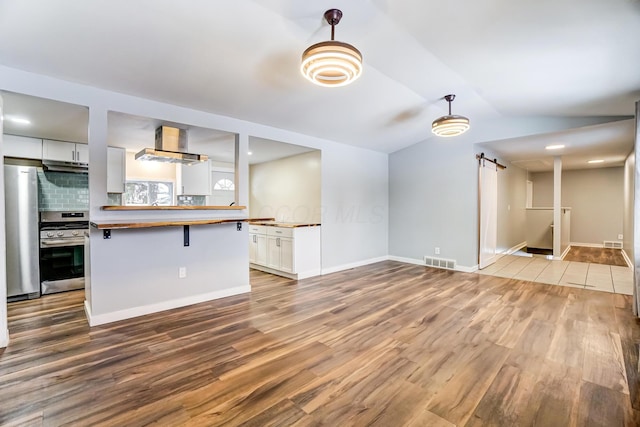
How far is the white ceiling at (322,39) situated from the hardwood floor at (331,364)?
2486mm

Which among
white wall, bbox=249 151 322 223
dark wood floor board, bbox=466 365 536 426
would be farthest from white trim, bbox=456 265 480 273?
dark wood floor board, bbox=466 365 536 426

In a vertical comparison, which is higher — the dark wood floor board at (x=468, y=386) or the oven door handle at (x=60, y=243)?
the oven door handle at (x=60, y=243)

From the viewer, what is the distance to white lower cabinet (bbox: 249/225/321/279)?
15.7 feet

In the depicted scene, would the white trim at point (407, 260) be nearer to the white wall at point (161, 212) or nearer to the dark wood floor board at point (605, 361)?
Result: the white wall at point (161, 212)

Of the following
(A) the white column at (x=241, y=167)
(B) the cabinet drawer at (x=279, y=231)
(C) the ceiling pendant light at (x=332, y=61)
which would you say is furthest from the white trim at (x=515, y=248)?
(C) the ceiling pendant light at (x=332, y=61)

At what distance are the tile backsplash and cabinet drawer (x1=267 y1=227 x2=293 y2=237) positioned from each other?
2.96 meters

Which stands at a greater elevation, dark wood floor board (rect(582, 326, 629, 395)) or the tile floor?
the tile floor

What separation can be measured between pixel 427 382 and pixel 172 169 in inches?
236

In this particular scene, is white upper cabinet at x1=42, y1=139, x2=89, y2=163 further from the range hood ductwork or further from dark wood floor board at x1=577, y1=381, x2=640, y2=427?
dark wood floor board at x1=577, y1=381, x2=640, y2=427

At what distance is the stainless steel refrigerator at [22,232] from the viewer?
Answer: 11.9ft

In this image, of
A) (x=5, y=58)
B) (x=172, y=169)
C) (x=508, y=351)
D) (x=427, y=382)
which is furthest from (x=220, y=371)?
(x=172, y=169)

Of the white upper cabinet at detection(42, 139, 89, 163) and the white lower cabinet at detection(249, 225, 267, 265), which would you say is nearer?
the white upper cabinet at detection(42, 139, 89, 163)

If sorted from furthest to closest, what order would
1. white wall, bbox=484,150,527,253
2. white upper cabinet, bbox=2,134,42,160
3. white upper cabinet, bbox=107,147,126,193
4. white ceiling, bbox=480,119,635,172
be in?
white wall, bbox=484,150,527,253 < white upper cabinet, bbox=107,147,126,193 < white ceiling, bbox=480,119,635,172 < white upper cabinet, bbox=2,134,42,160

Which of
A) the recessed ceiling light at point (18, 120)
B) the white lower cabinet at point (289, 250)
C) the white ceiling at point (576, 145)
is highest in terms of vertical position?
the white ceiling at point (576, 145)
